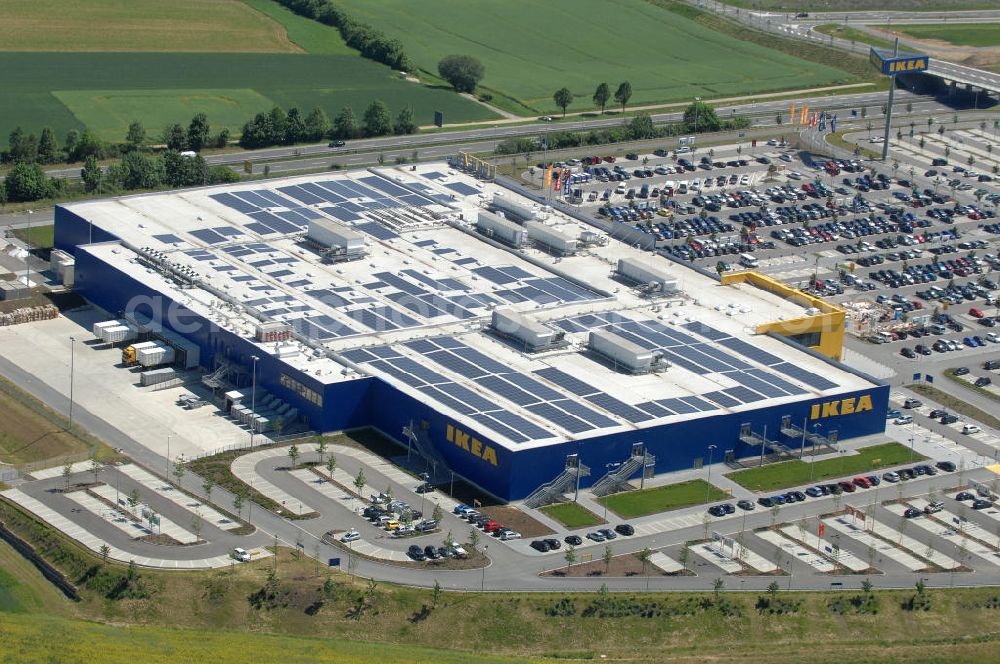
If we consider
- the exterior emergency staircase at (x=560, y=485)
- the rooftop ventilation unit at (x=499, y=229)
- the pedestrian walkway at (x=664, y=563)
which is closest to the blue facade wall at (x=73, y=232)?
the rooftop ventilation unit at (x=499, y=229)

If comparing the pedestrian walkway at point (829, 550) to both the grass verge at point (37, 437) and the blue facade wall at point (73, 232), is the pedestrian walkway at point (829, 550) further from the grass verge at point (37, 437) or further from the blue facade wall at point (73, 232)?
the blue facade wall at point (73, 232)

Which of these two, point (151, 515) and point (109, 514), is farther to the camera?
point (109, 514)

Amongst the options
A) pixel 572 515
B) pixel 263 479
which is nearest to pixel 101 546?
pixel 263 479

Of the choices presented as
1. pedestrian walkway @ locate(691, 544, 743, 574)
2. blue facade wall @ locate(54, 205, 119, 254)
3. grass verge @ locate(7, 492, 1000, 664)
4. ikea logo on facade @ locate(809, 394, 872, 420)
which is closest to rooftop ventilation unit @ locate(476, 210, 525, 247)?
blue facade wall @ locate(54, 205, 119, 254)

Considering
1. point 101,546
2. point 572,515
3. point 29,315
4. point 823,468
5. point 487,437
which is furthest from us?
point 29,315

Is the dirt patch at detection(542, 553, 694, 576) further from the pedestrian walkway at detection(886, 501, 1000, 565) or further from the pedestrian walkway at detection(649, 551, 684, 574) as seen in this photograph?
the pedestrian walkway at detection(886, 501, 1000, 565)

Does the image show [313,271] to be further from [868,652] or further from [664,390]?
[868,652]

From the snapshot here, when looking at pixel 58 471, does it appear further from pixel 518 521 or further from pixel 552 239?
pixel 552 239
